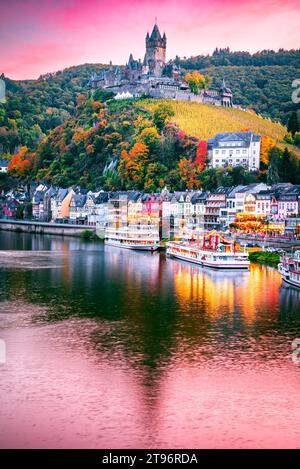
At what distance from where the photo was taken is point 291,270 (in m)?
26.5

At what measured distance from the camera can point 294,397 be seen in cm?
1340

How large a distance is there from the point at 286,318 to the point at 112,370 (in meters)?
7.37

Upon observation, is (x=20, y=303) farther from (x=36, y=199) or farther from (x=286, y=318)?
(x=36, y=199)

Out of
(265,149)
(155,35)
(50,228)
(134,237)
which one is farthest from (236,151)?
(155,35)

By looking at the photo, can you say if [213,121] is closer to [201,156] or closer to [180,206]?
[201,156]

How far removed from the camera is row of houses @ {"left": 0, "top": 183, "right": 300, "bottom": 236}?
46.4 m

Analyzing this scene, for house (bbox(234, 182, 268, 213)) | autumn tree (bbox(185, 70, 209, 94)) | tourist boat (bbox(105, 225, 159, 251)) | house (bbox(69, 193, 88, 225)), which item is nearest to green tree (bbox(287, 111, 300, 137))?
house (bbox(234, 182, 268, 213))

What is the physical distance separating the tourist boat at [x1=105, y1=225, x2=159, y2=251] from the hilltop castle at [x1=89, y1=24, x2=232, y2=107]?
1351 inches

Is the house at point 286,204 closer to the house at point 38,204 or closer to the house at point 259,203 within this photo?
the house at point 259,203

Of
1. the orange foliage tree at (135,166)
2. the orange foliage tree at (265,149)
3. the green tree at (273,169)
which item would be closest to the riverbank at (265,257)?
the green tree at (273,169)

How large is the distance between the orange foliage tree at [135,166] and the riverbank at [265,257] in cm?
2764

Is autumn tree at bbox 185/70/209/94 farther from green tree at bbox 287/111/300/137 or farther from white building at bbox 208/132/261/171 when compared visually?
white building at bbox 208/132/261/171

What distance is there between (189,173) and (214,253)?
86.7ft

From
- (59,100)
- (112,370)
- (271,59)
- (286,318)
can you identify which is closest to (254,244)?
(286,318)
